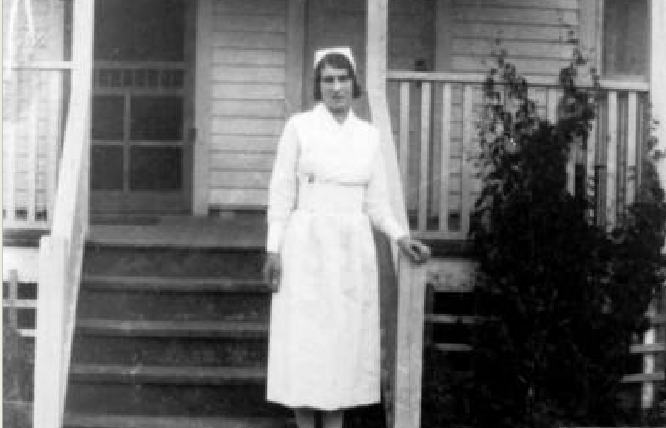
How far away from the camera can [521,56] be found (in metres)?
9.04

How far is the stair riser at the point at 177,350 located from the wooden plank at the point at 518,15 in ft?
13.9

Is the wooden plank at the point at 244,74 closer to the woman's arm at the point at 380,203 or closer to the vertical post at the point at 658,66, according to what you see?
the vertical post at the point at 658,66

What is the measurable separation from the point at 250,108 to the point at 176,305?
3.02 m

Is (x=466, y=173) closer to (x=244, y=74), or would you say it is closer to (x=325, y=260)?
(x=325, y=260)

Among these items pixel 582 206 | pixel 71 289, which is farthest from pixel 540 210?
pixel 71 289

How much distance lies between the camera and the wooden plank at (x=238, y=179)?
345 inches

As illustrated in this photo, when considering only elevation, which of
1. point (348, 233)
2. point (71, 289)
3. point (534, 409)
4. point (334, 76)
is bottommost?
point (534, 409)

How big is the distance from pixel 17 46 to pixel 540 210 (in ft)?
12.4

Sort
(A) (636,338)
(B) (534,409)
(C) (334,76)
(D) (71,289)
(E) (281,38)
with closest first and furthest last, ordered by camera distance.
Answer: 1. (C) (334,76)
2. (D) (71,289)
3. (B) (534,409)
4. (A) (636,338)
5. (E) (281,38)

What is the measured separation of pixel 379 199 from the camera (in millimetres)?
4961

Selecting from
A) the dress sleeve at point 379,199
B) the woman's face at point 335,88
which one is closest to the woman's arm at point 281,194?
the woman's face at point 335,88

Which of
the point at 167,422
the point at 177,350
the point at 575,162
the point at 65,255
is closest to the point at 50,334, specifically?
the point at 65,255

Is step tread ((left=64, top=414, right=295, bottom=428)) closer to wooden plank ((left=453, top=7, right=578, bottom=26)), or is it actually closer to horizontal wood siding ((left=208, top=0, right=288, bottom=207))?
horizontal wood siding ((left=208, top=0, right=288, bottom=207))

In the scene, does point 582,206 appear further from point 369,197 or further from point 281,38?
point 281,38
